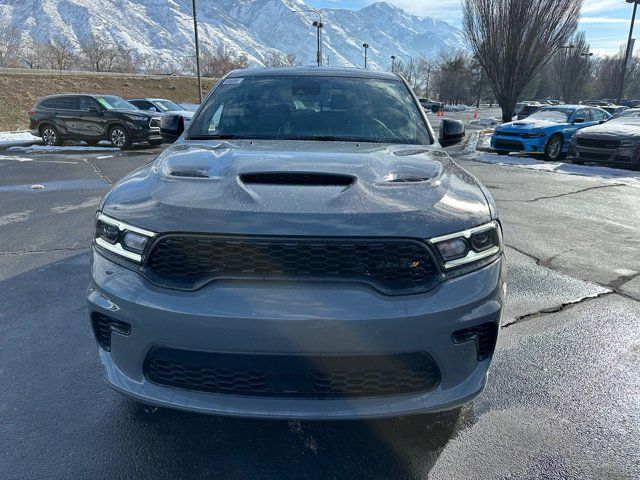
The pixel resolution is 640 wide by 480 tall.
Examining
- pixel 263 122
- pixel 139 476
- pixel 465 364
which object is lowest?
pixel 139 476

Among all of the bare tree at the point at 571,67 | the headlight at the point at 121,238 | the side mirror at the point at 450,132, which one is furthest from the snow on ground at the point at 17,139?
the bare tree at the point at 571,67

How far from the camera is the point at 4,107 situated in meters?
28.9

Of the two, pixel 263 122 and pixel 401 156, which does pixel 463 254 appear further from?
pixel 263 122

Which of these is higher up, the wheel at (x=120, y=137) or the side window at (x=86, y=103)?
the side window at (x=86, y=103)

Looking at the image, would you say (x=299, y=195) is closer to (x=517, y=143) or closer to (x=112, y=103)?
(x=517, y=143)

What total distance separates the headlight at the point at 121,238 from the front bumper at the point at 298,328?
95 millimetres

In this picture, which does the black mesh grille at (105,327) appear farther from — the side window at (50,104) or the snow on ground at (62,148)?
the side window at (50,104)

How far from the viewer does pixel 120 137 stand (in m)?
14.9

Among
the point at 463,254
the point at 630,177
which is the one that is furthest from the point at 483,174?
the point at 463,254

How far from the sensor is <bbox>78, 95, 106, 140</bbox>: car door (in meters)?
15.0

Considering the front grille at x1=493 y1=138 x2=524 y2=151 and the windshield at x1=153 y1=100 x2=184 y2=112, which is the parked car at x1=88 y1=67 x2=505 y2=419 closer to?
the front grille at x1=493 y1=138 x2=524 y2=151

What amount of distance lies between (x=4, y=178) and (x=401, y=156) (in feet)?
33.6

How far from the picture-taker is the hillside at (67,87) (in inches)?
1136

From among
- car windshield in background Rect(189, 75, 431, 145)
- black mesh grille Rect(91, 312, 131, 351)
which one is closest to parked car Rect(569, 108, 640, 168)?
car windshield in background Rect(189, 75, 431, 145)
